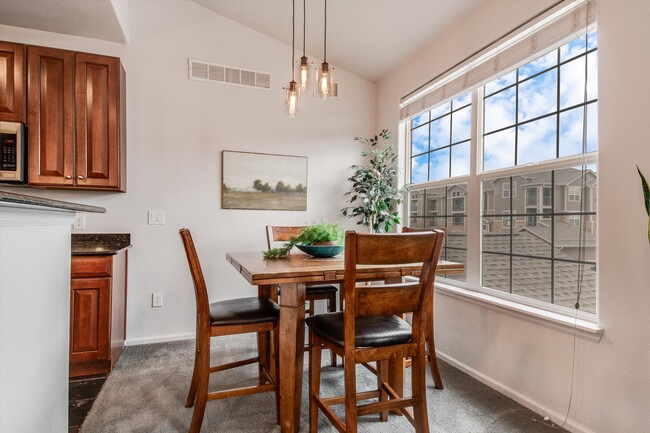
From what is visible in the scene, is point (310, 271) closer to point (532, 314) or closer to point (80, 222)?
point (532, 314)

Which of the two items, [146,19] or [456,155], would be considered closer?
[456,155]

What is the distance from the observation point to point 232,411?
1999 mm

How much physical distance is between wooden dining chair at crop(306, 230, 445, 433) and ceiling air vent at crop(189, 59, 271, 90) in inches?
105

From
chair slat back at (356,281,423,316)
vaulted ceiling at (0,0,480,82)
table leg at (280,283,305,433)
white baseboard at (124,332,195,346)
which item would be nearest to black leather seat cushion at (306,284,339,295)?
table leg at (280,283,305,433)

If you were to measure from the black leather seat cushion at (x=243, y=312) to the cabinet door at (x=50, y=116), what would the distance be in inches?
71.3

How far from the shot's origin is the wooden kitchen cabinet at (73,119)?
8.66 feet

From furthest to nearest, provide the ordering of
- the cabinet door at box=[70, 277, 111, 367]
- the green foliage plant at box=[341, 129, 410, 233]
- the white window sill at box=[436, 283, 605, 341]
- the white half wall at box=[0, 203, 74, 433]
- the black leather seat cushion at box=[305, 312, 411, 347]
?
the green foliage plant at box=[341, 129, 410, 233]
the cabinet door at box=[70, 277, 111, 367]
the white window sill at box=[436, 283, 605, 341]
the black leather seat cushion at box=[305, 312, 411, 347]
the white half wall at box=[0, 203, 74, 433]

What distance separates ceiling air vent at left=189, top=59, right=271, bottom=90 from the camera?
3326 millimetres

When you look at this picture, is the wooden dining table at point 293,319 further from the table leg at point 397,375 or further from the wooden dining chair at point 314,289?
the wooden dining chair at point 314,289

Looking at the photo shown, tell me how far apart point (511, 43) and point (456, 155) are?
0.90 m

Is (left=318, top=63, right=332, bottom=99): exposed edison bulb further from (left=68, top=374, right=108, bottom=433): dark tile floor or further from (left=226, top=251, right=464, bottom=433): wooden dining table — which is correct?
(left=68, top=374, right=108, bottom=433): dark tile floor

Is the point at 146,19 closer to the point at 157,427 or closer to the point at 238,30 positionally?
the point at 238,30

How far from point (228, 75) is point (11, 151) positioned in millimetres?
1876

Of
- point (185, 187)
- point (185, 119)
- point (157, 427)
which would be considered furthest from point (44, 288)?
point (185, 119)
